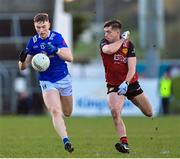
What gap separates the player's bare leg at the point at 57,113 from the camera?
1295 cm

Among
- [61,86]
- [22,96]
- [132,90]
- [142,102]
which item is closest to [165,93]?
[22,96]

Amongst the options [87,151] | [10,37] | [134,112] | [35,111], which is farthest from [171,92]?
[87,151]

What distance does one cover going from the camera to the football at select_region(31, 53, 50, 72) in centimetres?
1317

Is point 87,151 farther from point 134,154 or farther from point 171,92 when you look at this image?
point 171,92

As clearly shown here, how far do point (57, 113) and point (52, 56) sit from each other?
1.05 m

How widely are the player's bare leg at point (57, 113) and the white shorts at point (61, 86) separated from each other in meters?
0.11

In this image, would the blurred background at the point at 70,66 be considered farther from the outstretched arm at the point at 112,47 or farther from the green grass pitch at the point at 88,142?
the outstretched arm at the point at 112,47

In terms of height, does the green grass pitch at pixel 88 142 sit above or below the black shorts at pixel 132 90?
Answer: below

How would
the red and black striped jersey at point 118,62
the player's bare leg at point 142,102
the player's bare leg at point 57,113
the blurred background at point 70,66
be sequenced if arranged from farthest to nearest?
the blurred background at point 70,66 < the player's bare leg at point 142,102 < the red and black striped jersey at point 118,62 < the player's bare leg at point 57,113

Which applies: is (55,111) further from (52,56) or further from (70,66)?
(70,66)

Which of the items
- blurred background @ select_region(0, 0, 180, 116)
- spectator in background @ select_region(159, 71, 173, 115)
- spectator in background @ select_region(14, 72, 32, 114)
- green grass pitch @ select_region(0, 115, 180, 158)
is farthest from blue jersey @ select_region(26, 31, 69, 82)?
spectator in background @ select_region(14, 72, 32, 114)

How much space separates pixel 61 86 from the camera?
45.0 ft

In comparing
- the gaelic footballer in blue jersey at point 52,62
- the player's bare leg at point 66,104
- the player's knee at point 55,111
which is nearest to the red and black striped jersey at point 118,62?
the gaelic footballer in blue jersey at point 52,62

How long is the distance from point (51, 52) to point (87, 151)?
1901mm
